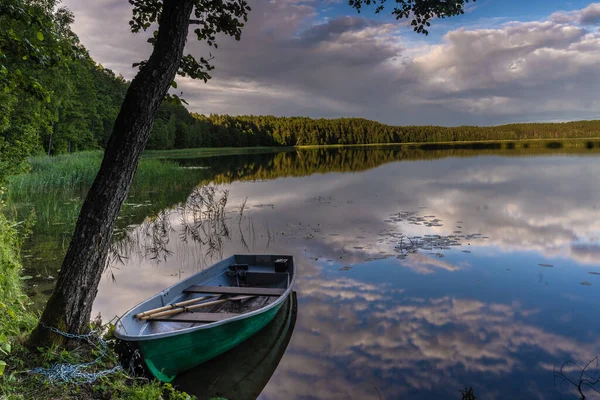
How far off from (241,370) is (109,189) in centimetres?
297

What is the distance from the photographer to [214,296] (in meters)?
7.11

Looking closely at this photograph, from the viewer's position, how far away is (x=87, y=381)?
3992mm

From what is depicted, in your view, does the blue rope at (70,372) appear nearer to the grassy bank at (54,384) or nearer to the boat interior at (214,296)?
the grassy bank at (54,384)

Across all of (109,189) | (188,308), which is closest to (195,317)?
(188,308)

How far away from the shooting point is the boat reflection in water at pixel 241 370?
5105mm


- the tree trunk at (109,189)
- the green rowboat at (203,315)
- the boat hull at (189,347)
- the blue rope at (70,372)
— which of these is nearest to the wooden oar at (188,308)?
the green rowboat at (203,315)

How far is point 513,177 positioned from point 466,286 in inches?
938

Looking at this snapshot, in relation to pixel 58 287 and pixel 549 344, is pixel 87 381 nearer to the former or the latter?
pixel 58 287

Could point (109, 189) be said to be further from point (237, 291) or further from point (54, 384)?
point (237, 291)

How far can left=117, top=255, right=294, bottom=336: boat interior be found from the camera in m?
5.68

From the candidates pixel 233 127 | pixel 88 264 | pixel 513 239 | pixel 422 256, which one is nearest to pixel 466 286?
pixel 422 256

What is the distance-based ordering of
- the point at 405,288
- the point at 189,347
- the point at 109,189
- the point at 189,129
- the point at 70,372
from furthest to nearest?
the point at 189,129 < the point at 405,288 < the point at 189,347 < the point at 109,189 < the point at 70,372

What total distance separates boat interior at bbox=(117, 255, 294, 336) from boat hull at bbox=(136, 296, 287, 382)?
0.29 metres

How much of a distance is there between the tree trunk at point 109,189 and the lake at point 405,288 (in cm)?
175
